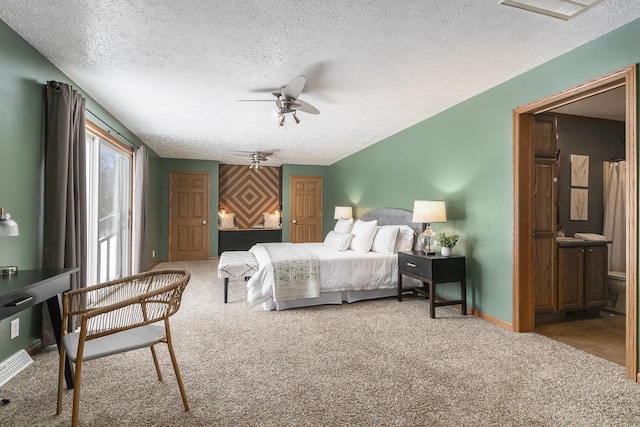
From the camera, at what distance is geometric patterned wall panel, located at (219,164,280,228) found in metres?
8.47

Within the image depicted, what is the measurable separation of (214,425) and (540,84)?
11.8ft

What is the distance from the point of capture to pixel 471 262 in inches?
146

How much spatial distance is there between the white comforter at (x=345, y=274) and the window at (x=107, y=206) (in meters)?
2.08

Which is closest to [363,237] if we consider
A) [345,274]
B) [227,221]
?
[345,274]

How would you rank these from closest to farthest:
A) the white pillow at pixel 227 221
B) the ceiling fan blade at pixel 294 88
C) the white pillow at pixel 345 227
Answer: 1. the ceiling fan blade at pixel 294 88
2. the white pillow at pixel 345 227
3. the white pillow at pixel 227 221

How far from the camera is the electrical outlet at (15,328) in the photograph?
2.34 metres

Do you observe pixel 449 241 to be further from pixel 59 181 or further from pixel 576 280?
pixel 59 181

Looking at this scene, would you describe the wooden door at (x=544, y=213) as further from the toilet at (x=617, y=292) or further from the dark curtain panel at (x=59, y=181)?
the dark curtain panel at (x=59, y=181)

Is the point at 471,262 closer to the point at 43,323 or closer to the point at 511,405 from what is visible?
the point at 511,405

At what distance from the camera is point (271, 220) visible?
8633mm

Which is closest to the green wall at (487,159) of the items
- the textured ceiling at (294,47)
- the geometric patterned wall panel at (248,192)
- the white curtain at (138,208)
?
the textured ceiling at (294,47)

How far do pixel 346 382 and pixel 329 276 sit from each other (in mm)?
1888

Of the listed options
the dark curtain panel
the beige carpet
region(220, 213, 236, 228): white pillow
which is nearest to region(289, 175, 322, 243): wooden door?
region(220, 213, 236, 228): white pillow

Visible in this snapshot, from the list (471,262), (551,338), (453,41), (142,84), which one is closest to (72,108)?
(142,84)
